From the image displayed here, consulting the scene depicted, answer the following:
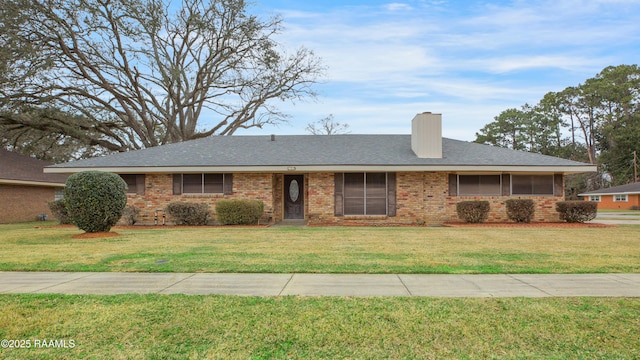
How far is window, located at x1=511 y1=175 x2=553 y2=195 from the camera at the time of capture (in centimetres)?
1644

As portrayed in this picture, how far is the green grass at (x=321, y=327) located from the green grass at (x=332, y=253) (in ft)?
6.29

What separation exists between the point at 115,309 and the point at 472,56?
1727 cm

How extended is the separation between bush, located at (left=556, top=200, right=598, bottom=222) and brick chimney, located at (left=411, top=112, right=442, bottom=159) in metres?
5.10

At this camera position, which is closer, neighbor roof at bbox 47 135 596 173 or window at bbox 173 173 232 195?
neighbor roof at bbox 47 135 596 173

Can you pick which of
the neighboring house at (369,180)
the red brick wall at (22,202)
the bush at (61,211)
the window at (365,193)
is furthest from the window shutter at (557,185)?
the red brick wall at (22,202)

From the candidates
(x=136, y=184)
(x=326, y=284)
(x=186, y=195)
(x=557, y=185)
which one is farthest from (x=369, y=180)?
(x=326, y=284)

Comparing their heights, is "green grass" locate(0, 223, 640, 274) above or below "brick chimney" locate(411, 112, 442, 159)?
below

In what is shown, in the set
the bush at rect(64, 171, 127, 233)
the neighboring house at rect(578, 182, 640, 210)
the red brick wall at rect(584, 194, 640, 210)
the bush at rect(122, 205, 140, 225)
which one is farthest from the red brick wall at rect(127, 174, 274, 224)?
the red brick wall at rect(584, 194, 640, 210)

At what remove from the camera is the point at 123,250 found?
8.84m

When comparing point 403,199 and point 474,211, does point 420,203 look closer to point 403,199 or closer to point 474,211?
point 403,199

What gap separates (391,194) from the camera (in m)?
16.3

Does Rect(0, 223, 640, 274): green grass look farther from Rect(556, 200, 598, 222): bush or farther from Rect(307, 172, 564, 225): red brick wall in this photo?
Rect(307, 172, 564, 225): red brick wall

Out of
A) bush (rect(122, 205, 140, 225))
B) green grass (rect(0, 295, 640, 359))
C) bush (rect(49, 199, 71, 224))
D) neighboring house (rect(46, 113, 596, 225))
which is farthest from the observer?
bush (rect(49, 199, 71, 224))

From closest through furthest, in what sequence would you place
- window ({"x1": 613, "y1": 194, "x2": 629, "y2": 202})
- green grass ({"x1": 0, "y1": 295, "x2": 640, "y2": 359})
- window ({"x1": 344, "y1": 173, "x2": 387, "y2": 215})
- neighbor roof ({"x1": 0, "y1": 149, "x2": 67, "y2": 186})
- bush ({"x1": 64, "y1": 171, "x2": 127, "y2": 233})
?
green grass ({"x1": 0, "y1": 295, "x2": 640, "y2": 359}), bush ({"x1": 64, "y1": 171, "x2": 127, "y2": 233}), window ({"x1": 344, "y1": 173, "x2": 387, "y2": 215}), neighbor roof ({"x1": 0, "y1": 149, "x2": 67, "y2": 186}), window ({"x1": 613, "y1": 194, "x2": 629, "y2": 202})
